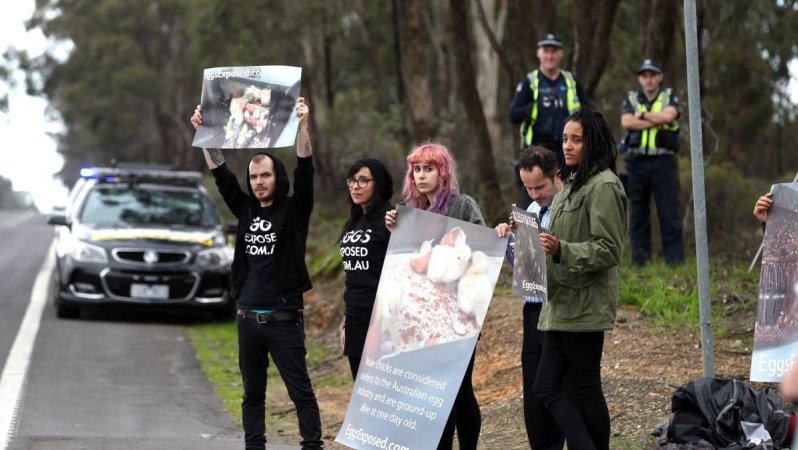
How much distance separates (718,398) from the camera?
291 inches

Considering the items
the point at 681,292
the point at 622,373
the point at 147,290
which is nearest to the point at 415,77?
the point at 147,290

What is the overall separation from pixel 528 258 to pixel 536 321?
0.56 metres

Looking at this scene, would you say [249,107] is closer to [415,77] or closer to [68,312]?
[68,312]

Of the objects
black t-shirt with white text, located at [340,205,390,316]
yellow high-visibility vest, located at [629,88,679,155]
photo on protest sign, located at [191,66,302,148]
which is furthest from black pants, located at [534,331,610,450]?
yellow high-visibility vest, located at [629,88,679,155]

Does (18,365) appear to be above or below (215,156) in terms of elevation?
below

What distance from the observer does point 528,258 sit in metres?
6.73

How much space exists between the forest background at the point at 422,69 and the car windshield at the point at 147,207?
343 cm

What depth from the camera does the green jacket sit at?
655 centimetres

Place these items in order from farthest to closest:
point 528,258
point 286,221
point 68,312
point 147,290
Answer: point 68,312, point 147,290, point 286,221, point 528,258

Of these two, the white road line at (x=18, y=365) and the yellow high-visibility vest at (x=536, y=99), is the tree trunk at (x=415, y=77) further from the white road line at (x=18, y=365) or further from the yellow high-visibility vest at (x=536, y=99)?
the yellow high-visibility vest at (x=536, y=99)

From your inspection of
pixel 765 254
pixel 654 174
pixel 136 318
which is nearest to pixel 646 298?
pixel 654 174

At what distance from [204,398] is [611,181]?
5.32 meters

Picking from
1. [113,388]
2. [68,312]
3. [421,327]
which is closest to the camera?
[421,327]

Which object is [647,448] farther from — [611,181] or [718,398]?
[611,181]
